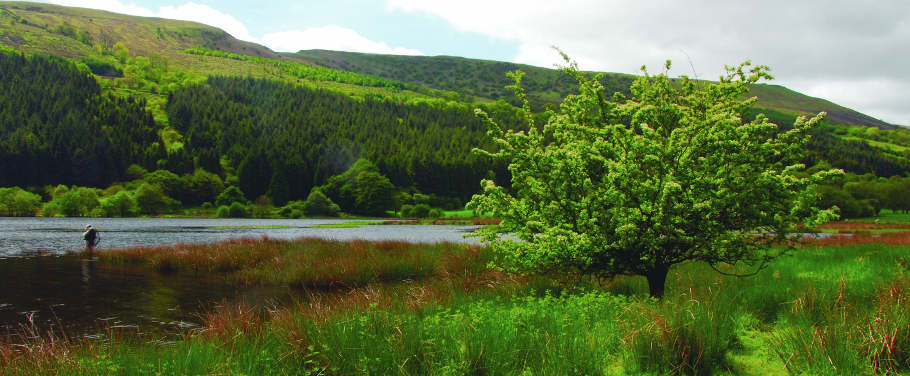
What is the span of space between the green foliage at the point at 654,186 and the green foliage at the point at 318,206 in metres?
120

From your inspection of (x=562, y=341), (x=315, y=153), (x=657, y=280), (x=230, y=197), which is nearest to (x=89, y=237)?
(x=657, y=280)

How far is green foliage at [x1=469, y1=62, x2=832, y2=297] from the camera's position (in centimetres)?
866

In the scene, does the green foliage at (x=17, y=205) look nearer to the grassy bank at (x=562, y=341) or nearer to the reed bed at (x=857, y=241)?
the grassy bank at (x=562, y=341)

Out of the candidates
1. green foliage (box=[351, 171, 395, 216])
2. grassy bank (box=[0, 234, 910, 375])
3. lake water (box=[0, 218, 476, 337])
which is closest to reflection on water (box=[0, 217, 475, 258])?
lake water (box=[0, 218, 476, 337])

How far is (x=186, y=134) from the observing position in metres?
181

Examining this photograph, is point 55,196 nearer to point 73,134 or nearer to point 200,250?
point 73,134

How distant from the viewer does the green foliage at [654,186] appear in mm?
8656

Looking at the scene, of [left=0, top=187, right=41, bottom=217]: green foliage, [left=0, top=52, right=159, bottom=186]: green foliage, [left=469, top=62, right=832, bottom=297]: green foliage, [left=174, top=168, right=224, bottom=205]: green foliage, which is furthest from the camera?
[left=0, top=52, right=159, bottom=186]: green foliage

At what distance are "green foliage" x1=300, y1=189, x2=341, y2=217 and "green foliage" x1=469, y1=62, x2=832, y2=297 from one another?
12023 cm

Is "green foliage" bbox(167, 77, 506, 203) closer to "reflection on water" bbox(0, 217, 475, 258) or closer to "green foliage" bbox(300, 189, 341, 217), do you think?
"green foliage" bbox(300, 189, 341, 217)

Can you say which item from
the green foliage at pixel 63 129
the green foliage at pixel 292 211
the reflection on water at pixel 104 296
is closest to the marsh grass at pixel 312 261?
the reflection on water at pixel 104 296

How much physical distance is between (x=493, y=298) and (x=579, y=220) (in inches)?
118

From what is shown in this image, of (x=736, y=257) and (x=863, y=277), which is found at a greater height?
(x=736, y=257)

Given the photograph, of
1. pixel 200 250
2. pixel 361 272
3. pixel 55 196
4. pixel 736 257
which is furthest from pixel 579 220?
pixel 55 196
